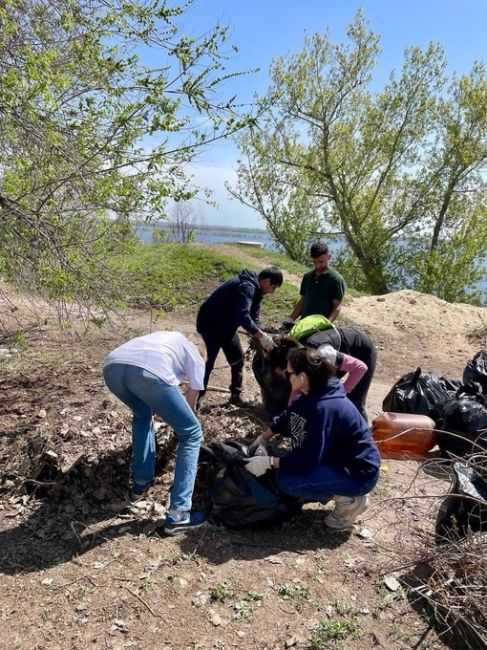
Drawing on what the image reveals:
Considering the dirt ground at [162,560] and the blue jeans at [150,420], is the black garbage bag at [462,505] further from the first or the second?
the blue jeans at [150,420]

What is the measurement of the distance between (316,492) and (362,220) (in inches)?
724

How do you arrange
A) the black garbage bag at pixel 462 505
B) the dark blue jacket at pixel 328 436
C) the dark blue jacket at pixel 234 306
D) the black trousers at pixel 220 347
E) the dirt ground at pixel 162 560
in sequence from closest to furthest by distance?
the dirt ground at pixel 162 560 < the dark blue jacket at pixel 328 436 < the black garbage bag at pixel 462 505 < the dark blue jacket at pixel 234 306 < the black trousers at pixel 220 347

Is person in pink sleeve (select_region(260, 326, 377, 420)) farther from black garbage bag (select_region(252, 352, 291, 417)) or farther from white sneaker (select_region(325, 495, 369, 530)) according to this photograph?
white sneaker (select_region(325, 495, 369, 530))

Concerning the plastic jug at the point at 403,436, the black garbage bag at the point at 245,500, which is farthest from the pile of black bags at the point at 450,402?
the black garbage bag at the point at 245,500

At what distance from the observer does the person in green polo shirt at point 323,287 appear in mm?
4816

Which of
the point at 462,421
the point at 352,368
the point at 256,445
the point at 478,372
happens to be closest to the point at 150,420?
the point at 256,445

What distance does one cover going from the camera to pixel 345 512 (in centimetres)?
321

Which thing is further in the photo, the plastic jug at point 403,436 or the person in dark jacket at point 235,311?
the plastic jug at point 403,436

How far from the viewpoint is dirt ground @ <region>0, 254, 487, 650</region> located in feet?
8.24

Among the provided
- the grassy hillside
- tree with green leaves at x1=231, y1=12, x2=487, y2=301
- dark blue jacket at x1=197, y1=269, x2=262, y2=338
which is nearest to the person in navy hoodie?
dark blue jacket at x1=197, y1=269, x2=262, y2=338

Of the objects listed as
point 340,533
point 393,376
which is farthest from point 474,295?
point 340,533

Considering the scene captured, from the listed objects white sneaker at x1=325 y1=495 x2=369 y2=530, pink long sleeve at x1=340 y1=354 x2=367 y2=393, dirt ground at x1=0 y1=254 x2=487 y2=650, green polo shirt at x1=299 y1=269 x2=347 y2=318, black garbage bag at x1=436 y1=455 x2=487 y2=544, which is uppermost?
green polo shirt at x1=299 y1=269 x2=347 y2=318

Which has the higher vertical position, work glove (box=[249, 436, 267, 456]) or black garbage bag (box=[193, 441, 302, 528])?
work glove (box=[249, 436, 267, 456])

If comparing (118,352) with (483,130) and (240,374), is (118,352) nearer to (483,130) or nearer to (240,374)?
(240,374)
